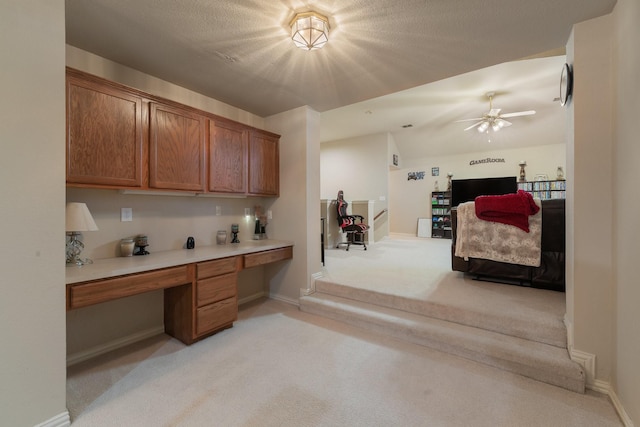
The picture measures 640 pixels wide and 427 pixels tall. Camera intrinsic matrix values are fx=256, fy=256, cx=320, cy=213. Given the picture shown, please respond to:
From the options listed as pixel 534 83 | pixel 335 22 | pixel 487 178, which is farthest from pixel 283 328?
pixel 487 178

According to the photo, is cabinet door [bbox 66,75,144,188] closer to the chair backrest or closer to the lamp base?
the lamp base

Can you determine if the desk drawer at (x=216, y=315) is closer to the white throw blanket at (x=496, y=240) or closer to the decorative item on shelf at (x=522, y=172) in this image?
the white throw blanket at (x=496, y=240)

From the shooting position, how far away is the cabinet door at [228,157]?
108 inches

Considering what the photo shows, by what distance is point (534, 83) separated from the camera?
183 inches

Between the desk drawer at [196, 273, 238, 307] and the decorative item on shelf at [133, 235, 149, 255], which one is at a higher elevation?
the decorative item on shelf at [133, 235, 149, 255]

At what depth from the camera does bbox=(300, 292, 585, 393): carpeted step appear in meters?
1.80

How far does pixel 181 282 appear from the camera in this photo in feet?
7.25

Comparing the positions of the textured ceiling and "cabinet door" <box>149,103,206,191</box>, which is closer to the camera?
the textured ceiling

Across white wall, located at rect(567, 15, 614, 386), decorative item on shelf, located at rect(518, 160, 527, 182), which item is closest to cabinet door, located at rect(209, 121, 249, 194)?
white wall, located at rect(567, 15, 614, 386)

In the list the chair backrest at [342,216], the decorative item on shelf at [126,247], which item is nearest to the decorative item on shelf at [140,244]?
the decorative item on shelf at [126,247]

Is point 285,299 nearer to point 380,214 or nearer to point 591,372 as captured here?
point 591,372

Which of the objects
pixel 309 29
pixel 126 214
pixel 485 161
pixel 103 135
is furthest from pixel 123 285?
pixel 485 161

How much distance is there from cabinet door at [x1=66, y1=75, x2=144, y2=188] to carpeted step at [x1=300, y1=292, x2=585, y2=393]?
2.35 metres

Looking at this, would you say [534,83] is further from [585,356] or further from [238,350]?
[238,350]
